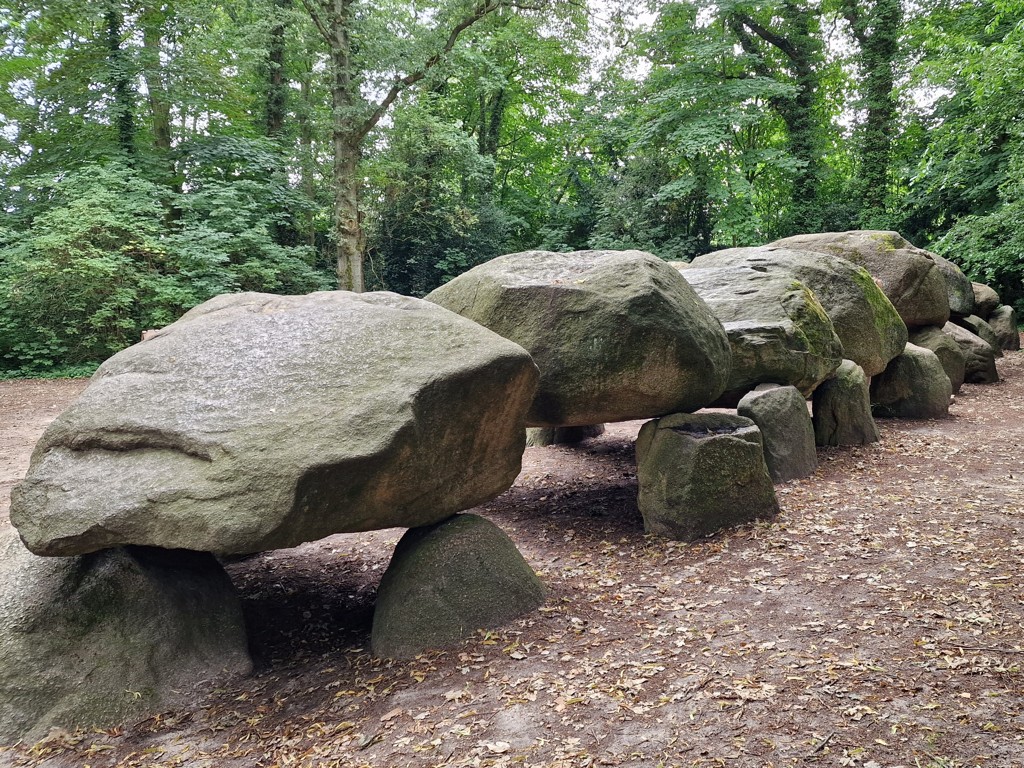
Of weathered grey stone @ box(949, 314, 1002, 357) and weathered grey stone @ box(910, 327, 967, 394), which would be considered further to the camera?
weathered grey stone @ box(949, 314, 1002, 357)

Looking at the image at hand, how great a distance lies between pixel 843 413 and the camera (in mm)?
7531

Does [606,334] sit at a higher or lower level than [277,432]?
higher

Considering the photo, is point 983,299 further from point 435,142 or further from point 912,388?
point 435,142

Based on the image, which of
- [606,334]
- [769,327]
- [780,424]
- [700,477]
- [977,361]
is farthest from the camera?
[977,361]

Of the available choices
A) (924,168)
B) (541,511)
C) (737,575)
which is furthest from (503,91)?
(737,575)

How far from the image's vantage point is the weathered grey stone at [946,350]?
1031 cm

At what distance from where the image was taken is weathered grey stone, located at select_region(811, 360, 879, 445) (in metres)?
7.52

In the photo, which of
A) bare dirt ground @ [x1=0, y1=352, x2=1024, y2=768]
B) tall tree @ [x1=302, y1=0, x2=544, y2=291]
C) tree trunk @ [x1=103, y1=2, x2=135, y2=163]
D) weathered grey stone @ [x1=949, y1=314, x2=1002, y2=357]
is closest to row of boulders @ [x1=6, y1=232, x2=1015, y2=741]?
bare dirt ground @ [x1=0, y1=352, x2=1024, y2=768]

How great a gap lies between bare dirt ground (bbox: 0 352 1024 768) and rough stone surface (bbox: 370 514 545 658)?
13 cm

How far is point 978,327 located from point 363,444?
43.5 feet

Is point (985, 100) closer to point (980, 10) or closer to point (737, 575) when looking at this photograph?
point (980, 10)

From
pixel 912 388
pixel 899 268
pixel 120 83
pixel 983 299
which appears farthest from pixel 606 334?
pixel 120 83

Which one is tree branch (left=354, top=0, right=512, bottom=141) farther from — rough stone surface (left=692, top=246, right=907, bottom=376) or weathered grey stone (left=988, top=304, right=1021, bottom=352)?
weathered grey stone (left=988, top=304, right=1021, bottom=352)

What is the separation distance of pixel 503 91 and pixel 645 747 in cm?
2195
